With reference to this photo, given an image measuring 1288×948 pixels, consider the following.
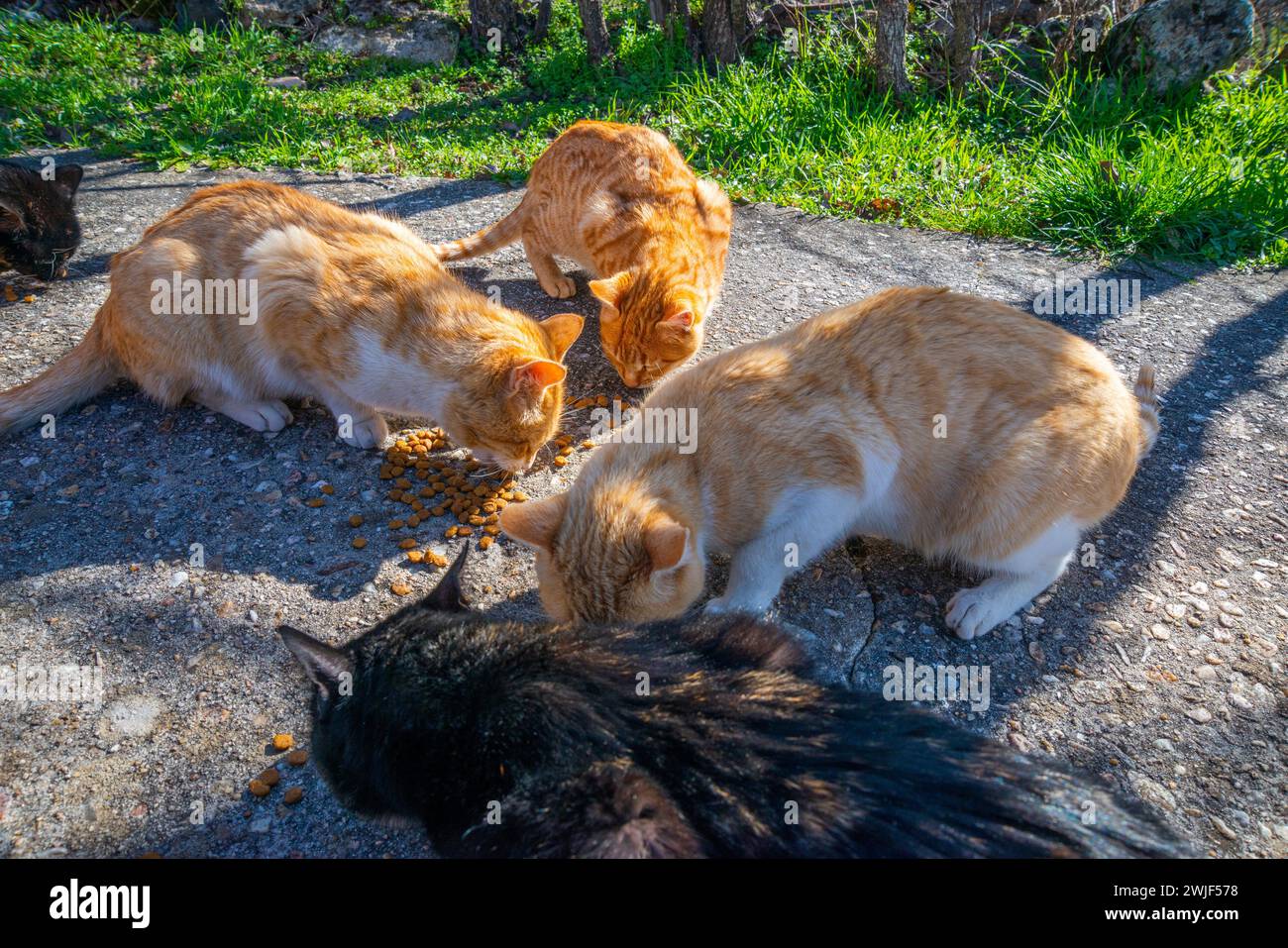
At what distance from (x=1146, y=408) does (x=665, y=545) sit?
7.84ft

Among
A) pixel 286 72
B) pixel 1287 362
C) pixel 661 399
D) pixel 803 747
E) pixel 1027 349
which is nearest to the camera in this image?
pixel 803 747

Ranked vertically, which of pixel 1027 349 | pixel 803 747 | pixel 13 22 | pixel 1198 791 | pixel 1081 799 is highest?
pixel 13 22

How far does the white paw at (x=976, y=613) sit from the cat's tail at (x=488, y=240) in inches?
147

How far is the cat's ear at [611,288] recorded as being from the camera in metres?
4.06

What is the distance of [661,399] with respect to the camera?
314 cm

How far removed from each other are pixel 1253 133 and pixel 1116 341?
3.24 meters

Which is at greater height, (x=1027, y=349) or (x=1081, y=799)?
(x=1027, y=349)

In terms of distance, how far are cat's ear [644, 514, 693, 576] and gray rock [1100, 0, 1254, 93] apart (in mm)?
6976

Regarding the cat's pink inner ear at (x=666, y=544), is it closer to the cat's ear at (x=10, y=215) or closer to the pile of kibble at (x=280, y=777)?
the pile of kibble at (x=280, y=777)

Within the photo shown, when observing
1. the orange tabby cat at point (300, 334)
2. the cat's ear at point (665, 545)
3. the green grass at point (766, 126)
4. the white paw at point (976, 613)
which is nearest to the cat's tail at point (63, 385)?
the orange tabby cat at point (300, 334)

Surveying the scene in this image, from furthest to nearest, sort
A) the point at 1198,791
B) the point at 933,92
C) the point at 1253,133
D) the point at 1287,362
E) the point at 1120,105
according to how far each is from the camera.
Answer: the point at 933,92 → the point at 1120,105 → the point at 1253,133 → the point at 1287,362 → the point at 1198,791

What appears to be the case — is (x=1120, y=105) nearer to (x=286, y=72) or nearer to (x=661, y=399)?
(x=661, y=399)

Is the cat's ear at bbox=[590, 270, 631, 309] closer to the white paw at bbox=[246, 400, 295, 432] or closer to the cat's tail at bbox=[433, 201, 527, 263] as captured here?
the cat's tail at bbox=[433, 201, 527, 263]

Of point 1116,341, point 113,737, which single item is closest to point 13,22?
point 113,737
